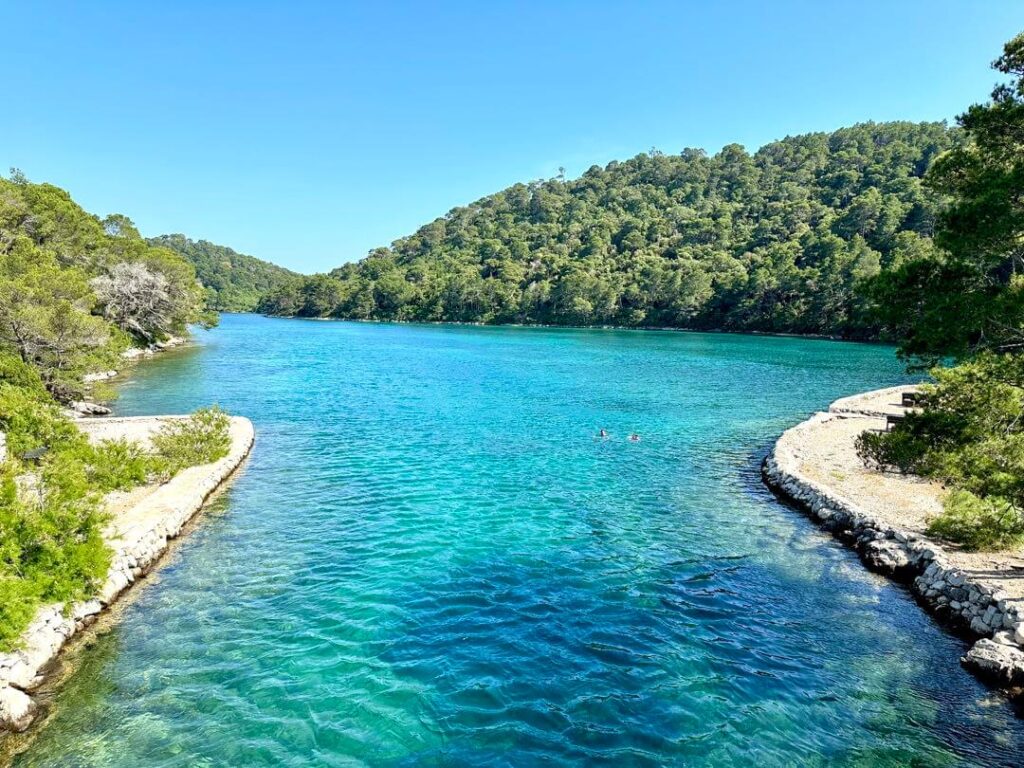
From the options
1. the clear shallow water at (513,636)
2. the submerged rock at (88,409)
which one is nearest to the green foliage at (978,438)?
the clear shallow water at (513,636)

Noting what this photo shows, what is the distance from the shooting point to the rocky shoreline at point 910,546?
1048 centimetres

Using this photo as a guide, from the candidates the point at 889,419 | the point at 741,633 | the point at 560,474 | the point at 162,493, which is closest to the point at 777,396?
the point at 889,419

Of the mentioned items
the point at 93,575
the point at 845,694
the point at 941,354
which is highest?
the point at 941,354

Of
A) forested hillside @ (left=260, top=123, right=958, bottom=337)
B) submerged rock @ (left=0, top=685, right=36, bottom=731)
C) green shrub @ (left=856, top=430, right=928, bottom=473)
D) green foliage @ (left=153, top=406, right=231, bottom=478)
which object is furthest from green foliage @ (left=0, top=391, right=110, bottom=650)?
forested hillside @ (left=260, top=123, right=958, bottom=337)

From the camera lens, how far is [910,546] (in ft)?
47.2

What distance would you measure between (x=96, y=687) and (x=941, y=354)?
64.2ft

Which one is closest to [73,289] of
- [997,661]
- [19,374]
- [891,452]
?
[19,374]

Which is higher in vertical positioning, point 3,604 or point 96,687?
point 3,604

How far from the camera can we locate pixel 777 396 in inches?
1686

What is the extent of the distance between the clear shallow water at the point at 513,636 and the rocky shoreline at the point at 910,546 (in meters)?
0.56

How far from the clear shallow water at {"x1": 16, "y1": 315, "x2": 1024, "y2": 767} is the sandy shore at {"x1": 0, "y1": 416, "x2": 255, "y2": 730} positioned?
58cm

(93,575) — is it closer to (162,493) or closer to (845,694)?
(162,493)

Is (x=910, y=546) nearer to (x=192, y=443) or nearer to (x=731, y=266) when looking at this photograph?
(x=192, y=443)

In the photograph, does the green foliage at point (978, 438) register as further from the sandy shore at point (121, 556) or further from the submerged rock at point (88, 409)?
the submerged rock at point (88, 409)
